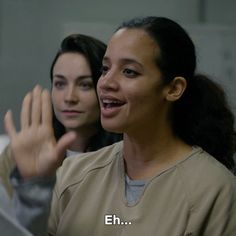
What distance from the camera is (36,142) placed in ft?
2.80

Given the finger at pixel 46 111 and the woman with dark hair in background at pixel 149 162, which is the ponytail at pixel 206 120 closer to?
the woman with dark hair in background at pixel 149 162

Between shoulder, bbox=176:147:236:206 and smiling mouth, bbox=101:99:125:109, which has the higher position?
smiling mouth, bbox=101:99:125:109

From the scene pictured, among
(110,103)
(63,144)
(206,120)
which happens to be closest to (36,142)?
(63,144)

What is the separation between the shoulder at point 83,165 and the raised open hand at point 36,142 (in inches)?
10.5

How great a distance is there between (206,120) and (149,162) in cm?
21

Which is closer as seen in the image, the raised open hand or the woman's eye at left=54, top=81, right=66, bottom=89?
the raised open hand

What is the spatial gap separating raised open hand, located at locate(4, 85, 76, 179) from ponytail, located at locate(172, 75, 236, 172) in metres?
0.40

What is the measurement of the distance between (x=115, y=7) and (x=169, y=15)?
0.73 feet

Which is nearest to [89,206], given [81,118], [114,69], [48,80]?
[114,69]

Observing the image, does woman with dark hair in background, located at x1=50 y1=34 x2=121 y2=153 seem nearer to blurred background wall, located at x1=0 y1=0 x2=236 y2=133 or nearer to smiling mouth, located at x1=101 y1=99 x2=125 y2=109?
blurred background wall, located at x1=0 y1=0 x2=236 y2=133

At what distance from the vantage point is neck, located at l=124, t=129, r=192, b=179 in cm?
109

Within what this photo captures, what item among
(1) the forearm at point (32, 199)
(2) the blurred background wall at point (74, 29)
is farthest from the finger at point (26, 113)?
(2) the blurred background wall at point (74, 29)

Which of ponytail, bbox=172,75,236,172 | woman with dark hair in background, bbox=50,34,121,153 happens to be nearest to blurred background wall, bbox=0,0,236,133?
woman with dark hair in background, bbox=50,34,121,153

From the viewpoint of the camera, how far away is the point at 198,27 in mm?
1864
